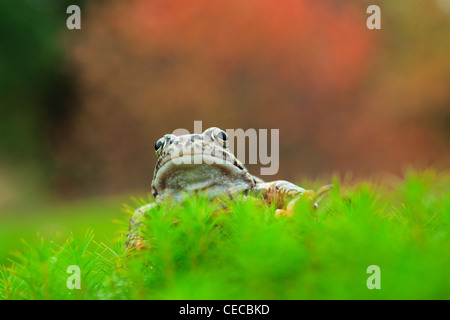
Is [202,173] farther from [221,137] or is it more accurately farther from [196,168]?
[221,137]

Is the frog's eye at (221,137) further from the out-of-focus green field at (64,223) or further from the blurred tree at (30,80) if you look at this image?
the blurred tree at (30,80)

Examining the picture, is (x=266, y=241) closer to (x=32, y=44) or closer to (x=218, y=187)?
(x=218, y=187)

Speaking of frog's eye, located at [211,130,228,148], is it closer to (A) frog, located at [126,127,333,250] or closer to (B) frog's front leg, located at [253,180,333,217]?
(A) frog, located at [126,127,333,250]

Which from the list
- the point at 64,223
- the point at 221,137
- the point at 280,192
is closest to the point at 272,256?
the point at 280,192

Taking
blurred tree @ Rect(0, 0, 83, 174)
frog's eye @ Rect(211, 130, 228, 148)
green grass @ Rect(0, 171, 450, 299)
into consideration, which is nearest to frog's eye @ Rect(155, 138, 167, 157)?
frog's eye @ Rect(211, 130, 228, 148)
